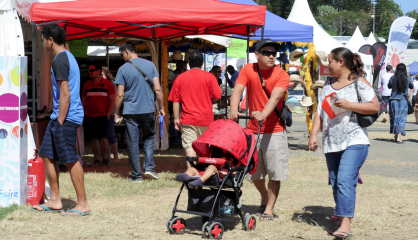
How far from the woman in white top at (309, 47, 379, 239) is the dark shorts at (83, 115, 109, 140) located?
15.8 feet

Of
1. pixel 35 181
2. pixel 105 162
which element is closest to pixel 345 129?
pixel 35 181

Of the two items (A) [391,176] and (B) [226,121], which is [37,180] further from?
(A) [391,176]

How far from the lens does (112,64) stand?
12312 mm

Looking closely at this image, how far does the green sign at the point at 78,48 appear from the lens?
11375mm

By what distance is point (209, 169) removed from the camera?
15.3 feet

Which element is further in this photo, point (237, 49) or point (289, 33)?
point (237, 49)

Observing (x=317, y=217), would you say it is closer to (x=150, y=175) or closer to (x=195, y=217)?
(x=195, y=217)

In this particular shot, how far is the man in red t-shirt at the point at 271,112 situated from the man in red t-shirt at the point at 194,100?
1.93 meters

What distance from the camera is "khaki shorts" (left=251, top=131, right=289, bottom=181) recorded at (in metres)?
5.18

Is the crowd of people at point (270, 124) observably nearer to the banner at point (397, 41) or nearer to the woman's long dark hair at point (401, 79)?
the woman's long dark hair at point (401, 79)

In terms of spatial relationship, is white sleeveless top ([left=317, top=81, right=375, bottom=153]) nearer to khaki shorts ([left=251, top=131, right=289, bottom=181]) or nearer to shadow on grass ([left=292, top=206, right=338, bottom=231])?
khaki shorts ([left=251, top=131, right=289, bottom=181])

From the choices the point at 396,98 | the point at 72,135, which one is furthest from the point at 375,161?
the point at 72,135

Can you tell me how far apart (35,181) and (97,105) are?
3.15 m

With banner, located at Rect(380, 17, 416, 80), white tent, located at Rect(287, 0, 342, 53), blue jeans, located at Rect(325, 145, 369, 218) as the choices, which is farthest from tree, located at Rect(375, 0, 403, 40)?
blue jeans, located at Rect(325, 145, 369, 218)
